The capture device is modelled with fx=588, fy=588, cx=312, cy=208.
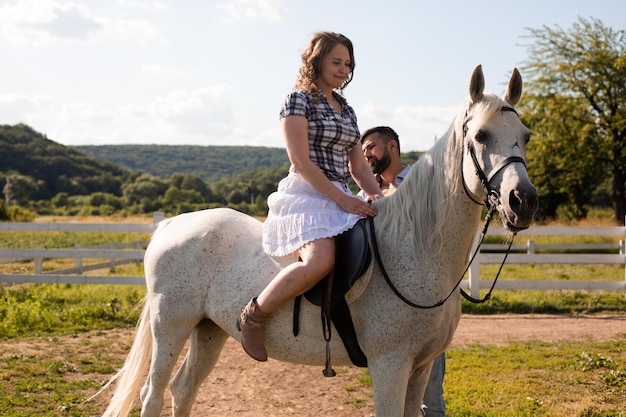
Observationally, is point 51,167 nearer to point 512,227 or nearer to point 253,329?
point 253,329

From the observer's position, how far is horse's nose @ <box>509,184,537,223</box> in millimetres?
2387

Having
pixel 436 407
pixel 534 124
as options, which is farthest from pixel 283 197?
pixel 534 124

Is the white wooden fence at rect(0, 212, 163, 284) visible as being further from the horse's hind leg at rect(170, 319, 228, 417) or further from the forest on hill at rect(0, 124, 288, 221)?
the forest on hill at rect(0, 124, 288, 221)

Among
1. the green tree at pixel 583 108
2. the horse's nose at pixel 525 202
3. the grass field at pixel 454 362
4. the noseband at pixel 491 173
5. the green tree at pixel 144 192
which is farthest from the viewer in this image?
the green tree at pixel 144 192

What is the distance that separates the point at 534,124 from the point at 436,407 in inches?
972

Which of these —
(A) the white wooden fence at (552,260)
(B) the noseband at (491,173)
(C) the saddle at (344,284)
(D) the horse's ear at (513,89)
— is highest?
(D) the horse's ear at (513,89)

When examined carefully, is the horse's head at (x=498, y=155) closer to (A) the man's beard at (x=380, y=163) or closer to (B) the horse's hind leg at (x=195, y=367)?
(A) the man's beard at (x=380, y=163)

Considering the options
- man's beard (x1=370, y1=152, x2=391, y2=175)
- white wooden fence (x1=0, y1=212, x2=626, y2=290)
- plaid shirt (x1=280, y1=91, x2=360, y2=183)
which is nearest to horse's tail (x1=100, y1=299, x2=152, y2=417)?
plaid shirt (x1=280, y1=91, x2=360, y2=183)

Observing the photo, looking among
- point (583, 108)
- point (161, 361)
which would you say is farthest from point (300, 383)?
point (583, 108)

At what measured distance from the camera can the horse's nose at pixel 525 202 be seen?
7.83 ft

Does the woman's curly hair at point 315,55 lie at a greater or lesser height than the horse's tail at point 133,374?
greater

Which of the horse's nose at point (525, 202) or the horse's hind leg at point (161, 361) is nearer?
the horse's nose at point (525, 202)

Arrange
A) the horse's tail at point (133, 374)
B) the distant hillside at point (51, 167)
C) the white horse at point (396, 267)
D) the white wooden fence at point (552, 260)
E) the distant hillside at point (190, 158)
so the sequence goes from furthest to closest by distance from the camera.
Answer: the distant hillside at point (190, 158) < the distant hillside at point (51, 167) < the white wooden fence at point (552, 260) < the horse's tail at point (133, 374) < the white horse at point (396, 267)

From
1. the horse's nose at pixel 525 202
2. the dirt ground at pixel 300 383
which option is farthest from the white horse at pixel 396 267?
the dirt ground at pixel 300 383
